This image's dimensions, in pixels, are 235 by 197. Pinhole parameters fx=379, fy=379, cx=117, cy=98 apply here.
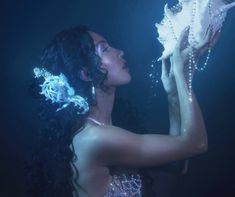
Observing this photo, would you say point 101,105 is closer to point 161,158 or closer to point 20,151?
point 161,158

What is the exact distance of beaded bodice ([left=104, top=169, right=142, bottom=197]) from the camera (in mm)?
1546

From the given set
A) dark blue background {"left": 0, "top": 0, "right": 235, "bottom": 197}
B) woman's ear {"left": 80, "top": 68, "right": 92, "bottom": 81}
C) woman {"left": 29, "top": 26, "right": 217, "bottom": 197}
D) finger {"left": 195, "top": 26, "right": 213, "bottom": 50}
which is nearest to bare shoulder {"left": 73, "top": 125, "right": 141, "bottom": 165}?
woman {"left": 29, "top": 26, "right": 217, "bottom": 197}

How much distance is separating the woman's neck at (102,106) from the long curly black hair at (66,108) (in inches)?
1.7

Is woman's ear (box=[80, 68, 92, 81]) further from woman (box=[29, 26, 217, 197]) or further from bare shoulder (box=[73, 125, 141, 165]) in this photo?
bare shoulder (box=[73, 125, 141, 165])

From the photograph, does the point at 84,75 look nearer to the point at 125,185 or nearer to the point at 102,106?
the point at 102,106

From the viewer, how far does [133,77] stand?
2.24m

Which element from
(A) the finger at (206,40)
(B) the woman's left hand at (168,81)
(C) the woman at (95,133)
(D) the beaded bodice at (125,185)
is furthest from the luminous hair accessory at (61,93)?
(A) the finger at (206,40)

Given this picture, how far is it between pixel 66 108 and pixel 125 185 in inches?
16.0

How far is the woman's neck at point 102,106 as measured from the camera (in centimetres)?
165

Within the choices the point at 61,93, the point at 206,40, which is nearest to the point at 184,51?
the point at 206,40

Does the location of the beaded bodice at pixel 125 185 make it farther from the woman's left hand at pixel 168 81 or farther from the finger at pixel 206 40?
the finger at pixel 206 40

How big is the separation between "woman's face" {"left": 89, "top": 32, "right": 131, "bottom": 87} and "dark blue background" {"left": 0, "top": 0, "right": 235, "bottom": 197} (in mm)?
525

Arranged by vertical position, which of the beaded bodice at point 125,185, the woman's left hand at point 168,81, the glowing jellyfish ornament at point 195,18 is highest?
the glowing jellyfish ornament at point 195,18

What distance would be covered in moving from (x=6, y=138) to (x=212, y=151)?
1221 millimetres
